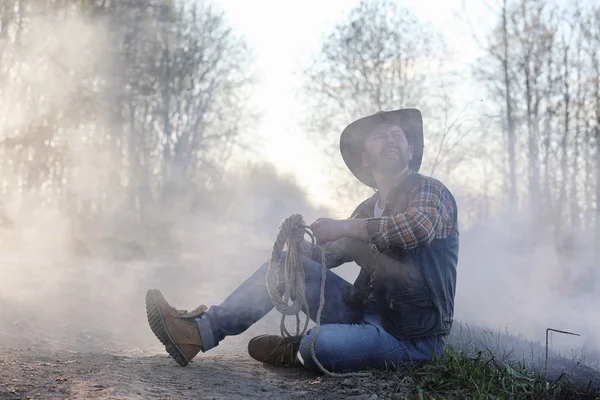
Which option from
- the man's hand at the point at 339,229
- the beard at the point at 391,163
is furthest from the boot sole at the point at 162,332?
the beard at the point at 391,163

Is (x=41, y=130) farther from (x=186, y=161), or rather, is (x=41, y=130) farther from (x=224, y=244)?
(x=186, y=161)

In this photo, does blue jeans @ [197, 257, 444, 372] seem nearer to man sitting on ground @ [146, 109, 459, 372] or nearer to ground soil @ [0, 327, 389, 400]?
man sitting on ground @ [146, 109, 459, 372]

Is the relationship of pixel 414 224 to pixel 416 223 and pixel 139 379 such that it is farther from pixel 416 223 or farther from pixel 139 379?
pixel 139 379

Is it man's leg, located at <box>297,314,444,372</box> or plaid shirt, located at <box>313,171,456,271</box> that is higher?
plaid shirt, located at <box>313,171,456,271</box>

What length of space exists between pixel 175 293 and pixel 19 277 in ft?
7.03

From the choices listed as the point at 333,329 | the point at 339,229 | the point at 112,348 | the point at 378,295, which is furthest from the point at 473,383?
the point at 112,348

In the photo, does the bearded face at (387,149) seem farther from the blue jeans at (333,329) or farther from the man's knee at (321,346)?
the man's knee at (321,346)

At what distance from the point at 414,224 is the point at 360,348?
2.15ft

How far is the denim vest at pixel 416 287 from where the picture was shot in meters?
3.11

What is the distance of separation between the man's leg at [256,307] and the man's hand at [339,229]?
338mm

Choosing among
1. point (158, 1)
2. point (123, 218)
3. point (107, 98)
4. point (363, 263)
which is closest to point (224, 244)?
point (123, 218)

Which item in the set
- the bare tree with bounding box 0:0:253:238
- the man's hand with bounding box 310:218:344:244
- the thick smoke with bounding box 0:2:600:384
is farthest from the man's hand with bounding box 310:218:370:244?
the bare tree with bounding box 0:0:253:238

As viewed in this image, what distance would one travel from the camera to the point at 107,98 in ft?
51.3

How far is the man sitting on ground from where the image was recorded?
311 cm
